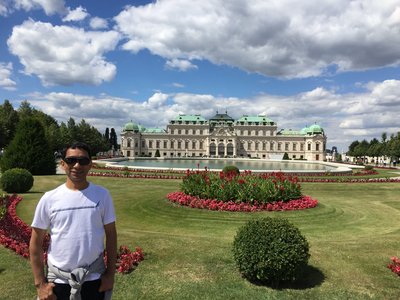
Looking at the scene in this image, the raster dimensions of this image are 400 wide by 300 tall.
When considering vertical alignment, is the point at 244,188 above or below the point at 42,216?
below

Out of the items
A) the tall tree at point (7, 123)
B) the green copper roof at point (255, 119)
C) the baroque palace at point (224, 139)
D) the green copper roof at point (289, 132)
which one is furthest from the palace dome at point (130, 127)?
the tall tree at point (7, 123)

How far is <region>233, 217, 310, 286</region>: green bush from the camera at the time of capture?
6.81 m

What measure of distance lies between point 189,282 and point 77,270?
3.87 meters

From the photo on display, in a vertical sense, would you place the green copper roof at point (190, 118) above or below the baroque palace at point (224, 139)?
above

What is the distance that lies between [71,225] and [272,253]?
167 inches

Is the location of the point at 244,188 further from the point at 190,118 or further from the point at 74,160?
the point at 190,118

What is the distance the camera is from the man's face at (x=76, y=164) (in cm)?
398

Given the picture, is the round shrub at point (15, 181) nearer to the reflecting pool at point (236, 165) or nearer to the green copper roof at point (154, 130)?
the reflecting pool at point (236, 165)

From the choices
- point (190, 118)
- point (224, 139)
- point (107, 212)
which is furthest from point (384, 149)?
point (107, 212)

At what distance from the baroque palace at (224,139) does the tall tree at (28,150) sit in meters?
95.8

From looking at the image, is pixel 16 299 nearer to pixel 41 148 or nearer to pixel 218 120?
pixel 41 148

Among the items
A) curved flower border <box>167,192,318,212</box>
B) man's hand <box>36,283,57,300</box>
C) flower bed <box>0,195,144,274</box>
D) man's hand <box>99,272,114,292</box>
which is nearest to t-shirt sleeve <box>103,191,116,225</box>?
man's hand <box>99,272,114,292</box>

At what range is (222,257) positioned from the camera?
8.63 metres

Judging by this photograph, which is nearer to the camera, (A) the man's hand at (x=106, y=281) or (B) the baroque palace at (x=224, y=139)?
(A) the man's hand at (x=106, y=281)
